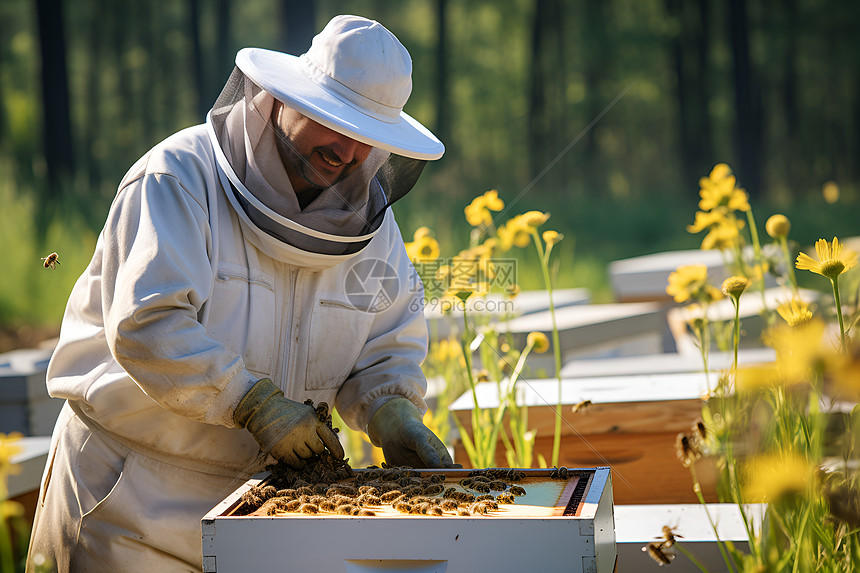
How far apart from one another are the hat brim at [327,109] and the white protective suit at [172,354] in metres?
0.28

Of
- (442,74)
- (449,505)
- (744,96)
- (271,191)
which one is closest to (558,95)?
(442,74)

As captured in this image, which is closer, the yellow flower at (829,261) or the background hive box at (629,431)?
the yellow flower at (829,261)

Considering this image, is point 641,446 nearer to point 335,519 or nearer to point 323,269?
point 323,269

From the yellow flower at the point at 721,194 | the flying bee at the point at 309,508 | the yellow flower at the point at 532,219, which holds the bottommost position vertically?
the flying bee at the point at 309,508

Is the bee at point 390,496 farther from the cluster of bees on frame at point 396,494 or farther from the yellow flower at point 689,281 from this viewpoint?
the yellow flower at point 689,281

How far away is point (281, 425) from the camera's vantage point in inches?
74.5

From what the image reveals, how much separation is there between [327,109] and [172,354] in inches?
27.1

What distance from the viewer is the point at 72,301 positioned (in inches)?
86.7

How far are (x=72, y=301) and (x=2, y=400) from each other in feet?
7.46

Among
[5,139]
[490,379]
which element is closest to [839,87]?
[5,139]

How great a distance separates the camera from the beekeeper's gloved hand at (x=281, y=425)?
74.6 inches

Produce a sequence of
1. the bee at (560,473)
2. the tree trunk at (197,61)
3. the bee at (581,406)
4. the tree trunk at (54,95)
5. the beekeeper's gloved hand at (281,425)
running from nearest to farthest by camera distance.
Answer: the bee at (560,473)
the beekeeper's gloved hand at (281,425)
the bee at (581,406)
the tree trunk at (54,95)
the tree trunk at (197,61)

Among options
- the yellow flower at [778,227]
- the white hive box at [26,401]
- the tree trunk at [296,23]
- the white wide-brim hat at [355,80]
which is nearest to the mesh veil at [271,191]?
the white wide-brim hat at [355,80]

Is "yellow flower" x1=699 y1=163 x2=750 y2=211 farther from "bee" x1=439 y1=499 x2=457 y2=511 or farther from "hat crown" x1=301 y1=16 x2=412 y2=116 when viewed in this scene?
"bee" x1=439 y1=499 x2=457 y2=511
